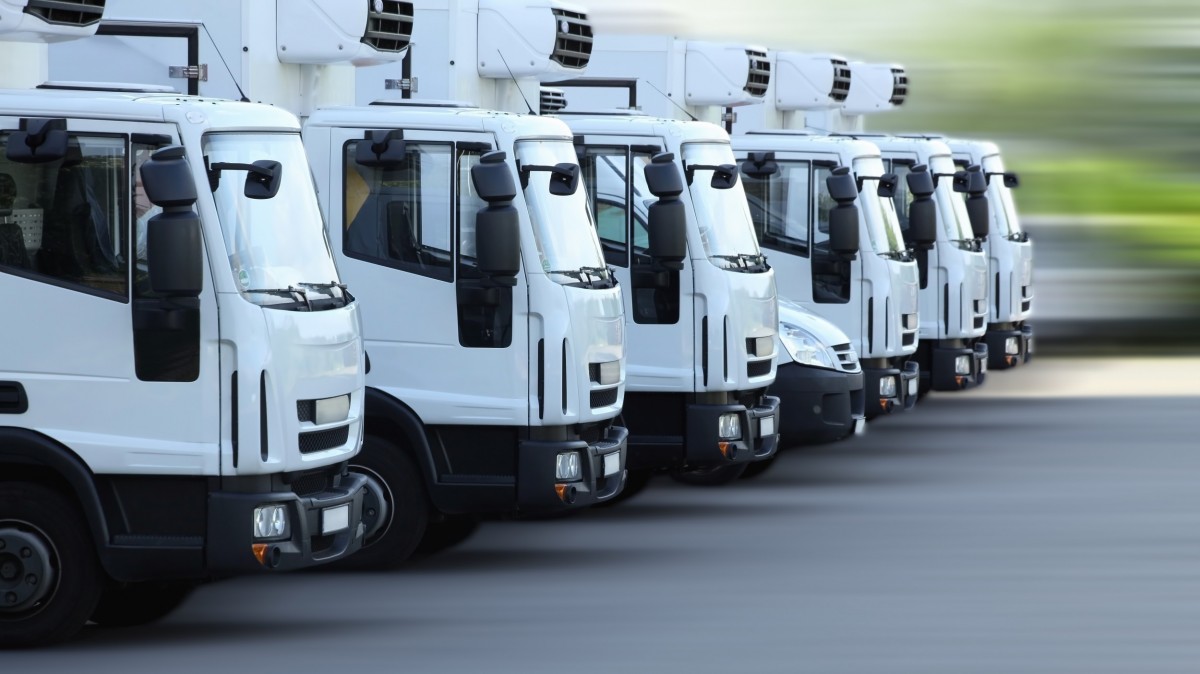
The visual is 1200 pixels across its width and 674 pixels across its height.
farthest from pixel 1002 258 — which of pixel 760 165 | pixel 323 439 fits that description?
pixel 323 439

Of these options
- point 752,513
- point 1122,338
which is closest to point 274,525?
point 752,513

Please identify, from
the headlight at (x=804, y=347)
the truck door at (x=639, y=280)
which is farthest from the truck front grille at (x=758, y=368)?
the headlight at (x=804, y=347)

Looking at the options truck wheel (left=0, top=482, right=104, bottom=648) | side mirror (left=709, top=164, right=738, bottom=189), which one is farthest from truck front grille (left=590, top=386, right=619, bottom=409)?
truck wheel (left=0, top=482, right=104, bottom=648)

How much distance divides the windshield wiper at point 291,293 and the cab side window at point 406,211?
1931mm

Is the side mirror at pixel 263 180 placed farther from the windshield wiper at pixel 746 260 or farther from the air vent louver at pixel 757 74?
the air vent louver at pixel 757 74

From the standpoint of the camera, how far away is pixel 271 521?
827 cm

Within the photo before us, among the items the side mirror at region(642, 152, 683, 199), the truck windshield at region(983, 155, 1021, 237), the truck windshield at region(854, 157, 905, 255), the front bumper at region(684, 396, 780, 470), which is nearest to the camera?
the side mirror at region(642, 152, 683, 199)

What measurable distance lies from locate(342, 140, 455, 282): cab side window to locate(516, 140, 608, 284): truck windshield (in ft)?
1.34

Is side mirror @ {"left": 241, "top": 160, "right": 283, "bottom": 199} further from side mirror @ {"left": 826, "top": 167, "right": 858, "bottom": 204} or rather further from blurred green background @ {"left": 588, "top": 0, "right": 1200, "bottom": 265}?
blurred green background @ {"left": 588, "top": 0, "right": 1200, "bottom": 265}

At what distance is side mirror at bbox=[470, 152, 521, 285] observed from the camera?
10.0m

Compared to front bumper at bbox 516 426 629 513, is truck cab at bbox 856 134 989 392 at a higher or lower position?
higher

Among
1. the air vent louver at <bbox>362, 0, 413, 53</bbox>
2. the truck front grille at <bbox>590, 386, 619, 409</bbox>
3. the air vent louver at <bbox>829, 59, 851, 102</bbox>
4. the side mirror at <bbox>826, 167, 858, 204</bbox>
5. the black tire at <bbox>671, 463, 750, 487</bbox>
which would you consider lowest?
the black tire at <bbox>671, 463, 750, 487</bbox>

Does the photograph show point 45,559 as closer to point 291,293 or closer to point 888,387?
point 291,293

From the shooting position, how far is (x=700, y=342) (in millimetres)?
12297
